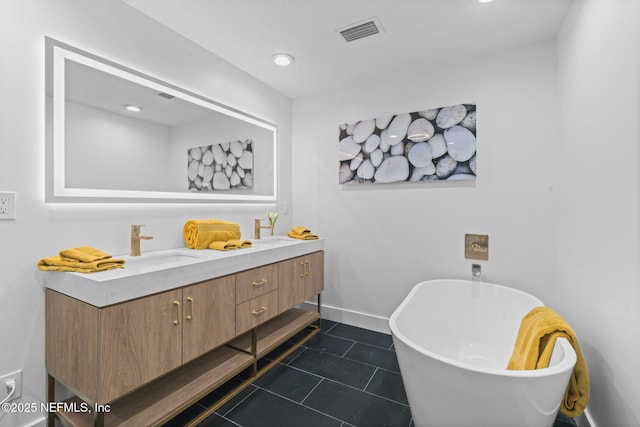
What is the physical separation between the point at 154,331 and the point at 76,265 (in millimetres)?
482

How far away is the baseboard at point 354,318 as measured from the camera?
289cm

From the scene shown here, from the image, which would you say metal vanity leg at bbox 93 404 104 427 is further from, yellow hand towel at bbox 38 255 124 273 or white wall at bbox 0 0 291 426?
yellow hand towel at bbox 38 255 124 273

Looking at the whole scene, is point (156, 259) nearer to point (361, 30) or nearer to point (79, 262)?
point (79, 262)

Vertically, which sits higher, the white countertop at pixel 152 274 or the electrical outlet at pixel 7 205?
the electrical outlet at pixel 7 205

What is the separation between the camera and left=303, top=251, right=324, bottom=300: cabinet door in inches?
106

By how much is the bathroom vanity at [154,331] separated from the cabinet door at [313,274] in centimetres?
45

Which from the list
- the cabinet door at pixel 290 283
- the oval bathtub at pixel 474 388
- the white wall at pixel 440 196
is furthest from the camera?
the cabinet door at pixel 290 283

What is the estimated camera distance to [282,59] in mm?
2510

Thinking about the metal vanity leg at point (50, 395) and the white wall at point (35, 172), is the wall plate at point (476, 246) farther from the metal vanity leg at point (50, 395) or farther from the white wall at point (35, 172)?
the metal vanity leg at point (50, 395)

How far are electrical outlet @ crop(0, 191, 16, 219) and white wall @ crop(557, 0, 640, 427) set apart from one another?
8.68ft

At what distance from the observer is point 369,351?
250cm

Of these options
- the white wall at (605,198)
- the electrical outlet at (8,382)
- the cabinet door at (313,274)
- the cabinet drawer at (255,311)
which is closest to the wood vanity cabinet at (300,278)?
the cabinet door at (313,274)

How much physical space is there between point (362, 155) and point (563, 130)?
153cm

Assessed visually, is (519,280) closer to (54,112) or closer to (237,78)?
Result: (237,78)
